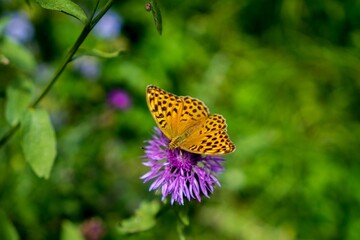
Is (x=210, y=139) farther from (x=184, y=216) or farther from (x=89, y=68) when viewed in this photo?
(x=89, y=68)

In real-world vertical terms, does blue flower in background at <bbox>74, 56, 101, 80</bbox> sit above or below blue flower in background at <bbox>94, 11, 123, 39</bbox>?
below

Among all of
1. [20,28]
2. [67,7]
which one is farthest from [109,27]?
[67,7]

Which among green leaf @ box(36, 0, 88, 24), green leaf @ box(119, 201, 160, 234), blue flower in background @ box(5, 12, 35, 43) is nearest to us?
green leaf @ box(36, 0, 88, 24)

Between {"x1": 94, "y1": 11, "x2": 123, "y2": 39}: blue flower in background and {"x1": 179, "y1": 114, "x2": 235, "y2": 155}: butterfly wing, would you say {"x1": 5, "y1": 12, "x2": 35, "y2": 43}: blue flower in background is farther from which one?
{"x1": 179, "y1": 114, "x2": 235, "y2": 155}: butterfly wing

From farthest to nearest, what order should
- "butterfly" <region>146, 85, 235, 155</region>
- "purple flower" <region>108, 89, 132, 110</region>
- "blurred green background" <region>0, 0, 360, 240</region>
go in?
1. "purple flower" <region>108, 89, 132, 110</region>
2. "blurred green background" <region>0, 0, 360, 240</region>
3. "butterfly" <region>146, 85, 235, 155</region>

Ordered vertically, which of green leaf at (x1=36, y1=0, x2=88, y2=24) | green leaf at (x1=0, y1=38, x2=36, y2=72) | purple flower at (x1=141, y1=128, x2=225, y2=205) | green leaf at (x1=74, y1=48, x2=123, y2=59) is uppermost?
green leaf at (x1=36, y1=0, x2=88, y2=24)

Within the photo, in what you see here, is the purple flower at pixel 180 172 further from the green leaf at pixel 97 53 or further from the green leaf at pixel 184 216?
the green leaf at pixel 97 53

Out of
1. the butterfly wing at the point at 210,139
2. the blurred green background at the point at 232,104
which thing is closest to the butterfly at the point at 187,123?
the butterfly wing at the point at 210,139

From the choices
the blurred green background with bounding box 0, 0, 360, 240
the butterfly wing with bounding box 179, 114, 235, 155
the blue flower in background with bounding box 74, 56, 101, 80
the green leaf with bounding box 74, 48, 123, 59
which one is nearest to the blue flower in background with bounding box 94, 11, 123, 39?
the blurred green background with bounding box 0, 0, 360, 240
